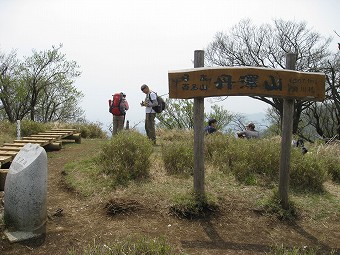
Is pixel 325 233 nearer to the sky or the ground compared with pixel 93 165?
nearer to the ground

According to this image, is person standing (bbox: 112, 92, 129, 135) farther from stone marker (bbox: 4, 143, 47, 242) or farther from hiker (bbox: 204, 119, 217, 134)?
stone marker (bbox: 4, 143, 47, 242)

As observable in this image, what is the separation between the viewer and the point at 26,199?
11.1 feet

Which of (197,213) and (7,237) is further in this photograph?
(197,213)

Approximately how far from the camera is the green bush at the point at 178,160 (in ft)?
18.3

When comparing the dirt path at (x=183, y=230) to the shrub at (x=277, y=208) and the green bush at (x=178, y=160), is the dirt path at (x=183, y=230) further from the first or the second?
the green bush at (x=178, y=160)

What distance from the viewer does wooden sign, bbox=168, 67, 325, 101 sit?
3.98 metres

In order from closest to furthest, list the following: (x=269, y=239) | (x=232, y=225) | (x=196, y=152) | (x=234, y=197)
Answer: (x=269, y=239) < (x=232, y=225) < (x=196, y=152) < (x=234, y=197)

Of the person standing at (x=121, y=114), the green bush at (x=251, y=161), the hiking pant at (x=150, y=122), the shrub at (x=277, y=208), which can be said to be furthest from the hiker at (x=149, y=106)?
Answer: the shrub at (x=277, y=208)

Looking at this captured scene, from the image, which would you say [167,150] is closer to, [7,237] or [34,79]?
[7,237]

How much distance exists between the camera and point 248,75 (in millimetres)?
3988

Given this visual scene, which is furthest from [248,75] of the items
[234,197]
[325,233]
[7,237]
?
[7,237]

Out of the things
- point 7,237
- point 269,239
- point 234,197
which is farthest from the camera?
point 234,197

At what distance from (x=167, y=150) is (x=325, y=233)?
290 cm

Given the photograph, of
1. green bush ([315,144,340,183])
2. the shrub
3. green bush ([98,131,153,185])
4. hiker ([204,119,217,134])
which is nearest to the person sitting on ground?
hiker ([204,119,217,134])
